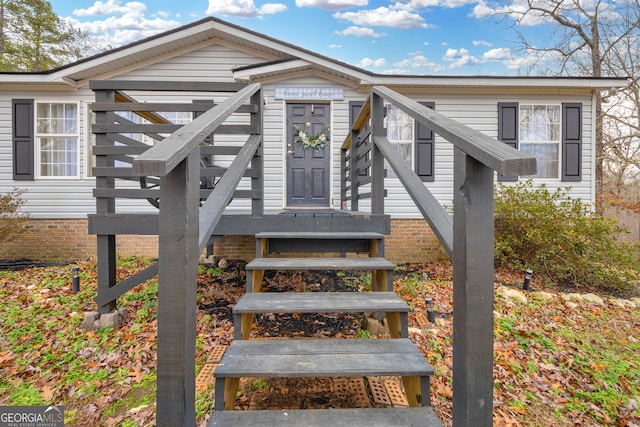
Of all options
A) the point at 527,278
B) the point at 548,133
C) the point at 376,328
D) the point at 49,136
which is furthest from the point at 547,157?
the point at 49,136

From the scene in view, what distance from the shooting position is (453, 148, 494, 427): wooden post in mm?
1149

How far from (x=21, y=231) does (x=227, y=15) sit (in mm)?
23795

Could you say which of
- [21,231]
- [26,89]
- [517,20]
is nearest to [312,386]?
[21,231]

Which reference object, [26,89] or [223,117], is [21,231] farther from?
[223,117]

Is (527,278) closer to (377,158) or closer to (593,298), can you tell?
(593,298)

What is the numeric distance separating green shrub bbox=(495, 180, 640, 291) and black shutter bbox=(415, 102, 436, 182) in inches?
59.0

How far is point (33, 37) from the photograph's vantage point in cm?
1114

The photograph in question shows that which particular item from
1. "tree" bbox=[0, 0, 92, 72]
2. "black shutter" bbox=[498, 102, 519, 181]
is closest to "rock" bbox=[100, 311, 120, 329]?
"black shutter" bbox=[498, 102, 519, 181]

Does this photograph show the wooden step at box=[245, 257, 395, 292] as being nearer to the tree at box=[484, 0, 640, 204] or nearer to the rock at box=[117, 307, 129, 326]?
the rock at box=[117, 307, 129, 326]

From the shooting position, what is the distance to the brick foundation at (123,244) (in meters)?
6.28

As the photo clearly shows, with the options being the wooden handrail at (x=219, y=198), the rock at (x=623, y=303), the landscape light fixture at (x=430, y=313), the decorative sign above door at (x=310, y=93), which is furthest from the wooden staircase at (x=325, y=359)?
the decorative sign above door at (x=310, y=93)

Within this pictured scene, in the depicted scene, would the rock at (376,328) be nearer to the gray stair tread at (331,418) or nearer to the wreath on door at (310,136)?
the gray stair tread at (331,418)

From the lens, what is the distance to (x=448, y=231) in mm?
1468

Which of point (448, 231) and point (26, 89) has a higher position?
point (26, 89)
